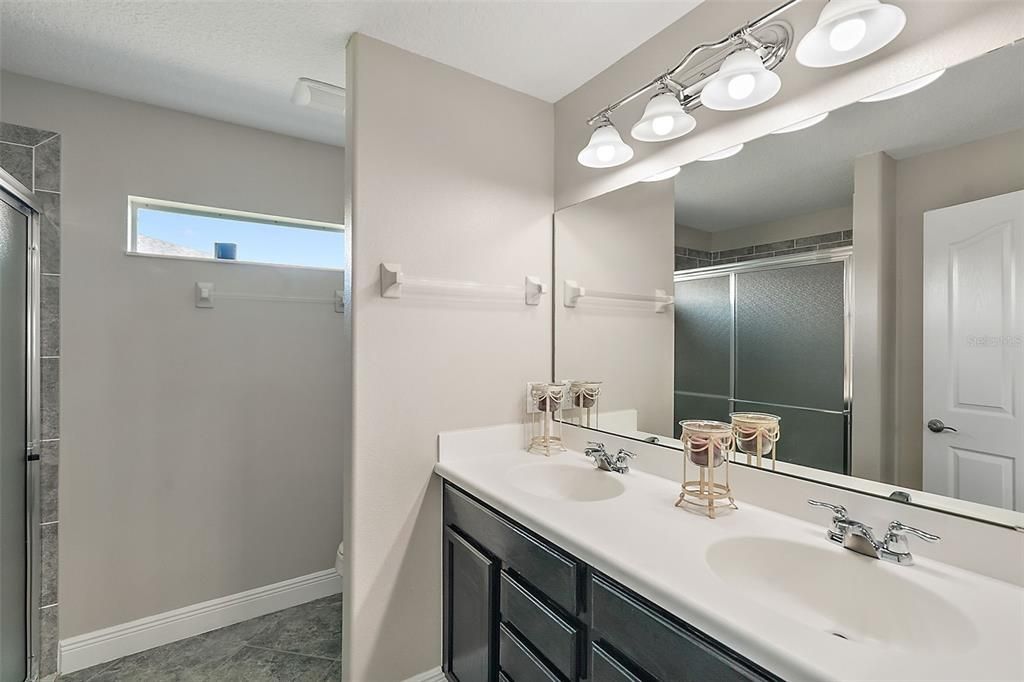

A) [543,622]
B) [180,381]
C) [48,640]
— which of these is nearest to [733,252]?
[543,622]

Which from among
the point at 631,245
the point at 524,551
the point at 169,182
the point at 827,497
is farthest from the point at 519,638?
the point at 169,182

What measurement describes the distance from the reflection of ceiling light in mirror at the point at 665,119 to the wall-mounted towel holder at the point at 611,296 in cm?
53

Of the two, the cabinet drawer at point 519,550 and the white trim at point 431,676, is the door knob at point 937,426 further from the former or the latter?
the white trim at point 431,676

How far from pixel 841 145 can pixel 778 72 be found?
0.28 m

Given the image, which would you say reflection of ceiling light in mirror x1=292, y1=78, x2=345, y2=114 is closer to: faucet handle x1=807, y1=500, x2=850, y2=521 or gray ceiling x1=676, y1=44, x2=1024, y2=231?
gray ceiling x1=676, y1=44, x2=1024, y2=231

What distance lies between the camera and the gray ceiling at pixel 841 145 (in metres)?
0.98

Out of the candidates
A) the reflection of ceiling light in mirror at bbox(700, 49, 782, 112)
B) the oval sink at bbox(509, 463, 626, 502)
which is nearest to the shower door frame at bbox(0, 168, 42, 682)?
the oval sink at bbox(509, 463, 626, 502)

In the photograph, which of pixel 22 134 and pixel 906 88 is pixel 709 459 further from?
pixel 22 134

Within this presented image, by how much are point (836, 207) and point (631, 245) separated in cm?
74

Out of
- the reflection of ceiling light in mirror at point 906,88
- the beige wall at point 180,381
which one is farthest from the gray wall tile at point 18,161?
the reflection of ceiling light in mirror at point 906,88

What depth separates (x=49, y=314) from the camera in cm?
188

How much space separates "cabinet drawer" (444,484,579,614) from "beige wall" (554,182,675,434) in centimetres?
67

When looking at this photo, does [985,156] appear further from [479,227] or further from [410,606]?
[410,606]

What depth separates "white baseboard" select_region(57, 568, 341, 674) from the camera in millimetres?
1939
